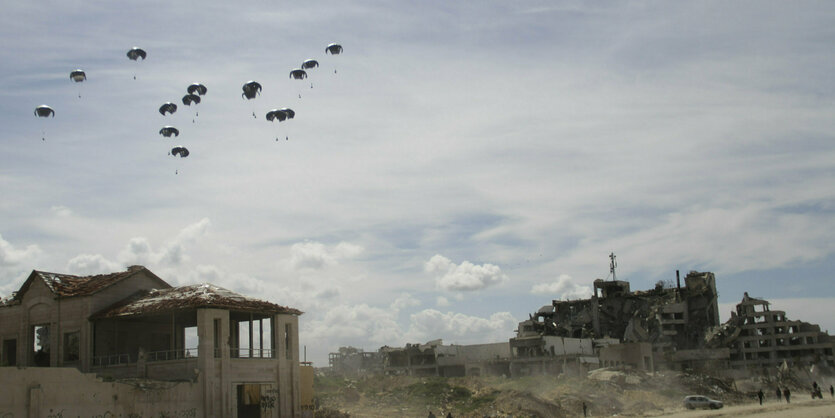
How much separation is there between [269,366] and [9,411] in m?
15.9

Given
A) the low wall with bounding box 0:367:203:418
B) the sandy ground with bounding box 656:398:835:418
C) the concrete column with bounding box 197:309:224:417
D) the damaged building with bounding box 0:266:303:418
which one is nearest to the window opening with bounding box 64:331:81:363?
the damaged building with bounding box 0:266:303:418

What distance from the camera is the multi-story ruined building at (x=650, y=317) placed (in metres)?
115

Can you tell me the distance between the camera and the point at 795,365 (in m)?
108

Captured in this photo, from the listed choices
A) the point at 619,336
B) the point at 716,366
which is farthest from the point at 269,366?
the point at 619,336

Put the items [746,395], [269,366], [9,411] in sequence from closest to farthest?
[9,411]
[269,366]
[746,395]

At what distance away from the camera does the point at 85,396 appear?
34062 millimetres

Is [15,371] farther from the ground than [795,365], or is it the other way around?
[15,371]

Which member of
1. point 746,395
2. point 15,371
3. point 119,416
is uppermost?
point 15,371

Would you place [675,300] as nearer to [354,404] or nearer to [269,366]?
[354,404]

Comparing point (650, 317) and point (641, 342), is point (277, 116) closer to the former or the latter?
point (641, 342)

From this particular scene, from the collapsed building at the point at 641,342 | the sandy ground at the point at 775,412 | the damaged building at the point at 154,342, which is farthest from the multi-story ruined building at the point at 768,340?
the damaged building at the point at 154,342

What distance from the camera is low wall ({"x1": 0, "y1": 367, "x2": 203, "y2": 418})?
103 ft

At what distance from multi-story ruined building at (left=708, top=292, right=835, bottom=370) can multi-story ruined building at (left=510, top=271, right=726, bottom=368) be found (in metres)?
3.44

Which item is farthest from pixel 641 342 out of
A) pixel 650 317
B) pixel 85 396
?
pixel 85 396
